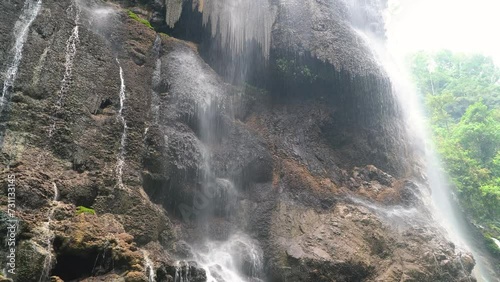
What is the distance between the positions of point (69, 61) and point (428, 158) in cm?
2129

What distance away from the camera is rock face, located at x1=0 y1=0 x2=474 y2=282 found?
934 cm

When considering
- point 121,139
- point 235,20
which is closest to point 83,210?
point 121,139

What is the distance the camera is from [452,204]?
77.2 feet

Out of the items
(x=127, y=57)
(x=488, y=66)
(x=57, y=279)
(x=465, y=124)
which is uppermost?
(x=488, y=66)

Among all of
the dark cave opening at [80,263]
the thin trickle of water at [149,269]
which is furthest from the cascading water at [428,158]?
the dark cave opening at [80,263]

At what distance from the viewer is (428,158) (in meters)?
24.5

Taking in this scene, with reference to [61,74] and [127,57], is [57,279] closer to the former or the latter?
[61,74]

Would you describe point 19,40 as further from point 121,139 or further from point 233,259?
point 233,259

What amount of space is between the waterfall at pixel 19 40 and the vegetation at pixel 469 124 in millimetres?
23174

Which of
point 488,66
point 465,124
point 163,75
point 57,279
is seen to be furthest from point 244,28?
point 488,66

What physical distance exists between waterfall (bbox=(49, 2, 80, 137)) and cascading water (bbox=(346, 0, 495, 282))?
14854mm

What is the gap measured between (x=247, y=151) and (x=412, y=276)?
7203mm

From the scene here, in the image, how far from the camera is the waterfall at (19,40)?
33.2 ft

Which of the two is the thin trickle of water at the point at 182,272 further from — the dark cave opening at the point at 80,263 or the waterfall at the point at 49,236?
the waterfall at the point at 49,236
